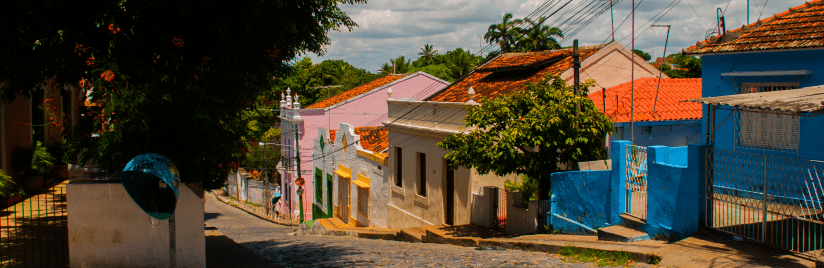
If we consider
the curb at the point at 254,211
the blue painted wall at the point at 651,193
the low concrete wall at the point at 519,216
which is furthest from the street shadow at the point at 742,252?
the curb at the point at 254,211

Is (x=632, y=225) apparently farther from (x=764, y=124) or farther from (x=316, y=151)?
(x=316, y=151)

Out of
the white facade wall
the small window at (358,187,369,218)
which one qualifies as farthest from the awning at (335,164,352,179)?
the small window at (358,187,369,218)

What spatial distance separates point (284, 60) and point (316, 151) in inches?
747

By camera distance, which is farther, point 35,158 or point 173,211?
point 35,158

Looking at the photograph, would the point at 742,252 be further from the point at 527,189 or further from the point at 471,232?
the point at 471,232

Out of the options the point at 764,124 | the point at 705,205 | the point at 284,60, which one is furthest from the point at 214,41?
the point at 764,124

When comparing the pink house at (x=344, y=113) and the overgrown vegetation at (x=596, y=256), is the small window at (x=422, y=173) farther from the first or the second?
the pink house at (x=344, y=113)

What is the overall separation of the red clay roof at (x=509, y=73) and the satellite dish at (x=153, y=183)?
10087mm

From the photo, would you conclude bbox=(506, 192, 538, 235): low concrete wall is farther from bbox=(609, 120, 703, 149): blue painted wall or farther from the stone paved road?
bbox=(609, 120, 703, 149): blue painted wall

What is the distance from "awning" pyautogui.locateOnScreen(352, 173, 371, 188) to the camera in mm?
21669

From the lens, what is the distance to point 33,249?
8500 millimetres

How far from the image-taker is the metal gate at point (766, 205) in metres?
7.39

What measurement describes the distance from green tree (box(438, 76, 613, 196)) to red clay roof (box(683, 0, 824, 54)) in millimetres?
2662

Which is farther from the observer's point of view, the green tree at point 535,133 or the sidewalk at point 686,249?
the green tree at point 535,133
